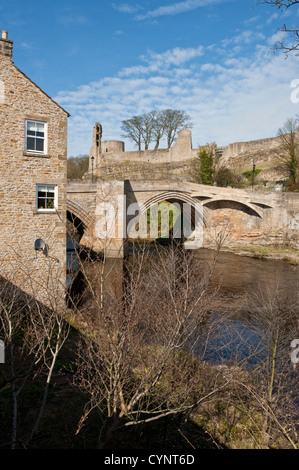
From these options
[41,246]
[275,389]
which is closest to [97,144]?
[41,246]

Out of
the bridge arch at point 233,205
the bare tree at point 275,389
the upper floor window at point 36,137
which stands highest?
the upper floor window at point 36,137

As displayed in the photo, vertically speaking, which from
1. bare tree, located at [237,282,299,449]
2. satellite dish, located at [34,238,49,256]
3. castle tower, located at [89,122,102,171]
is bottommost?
bare tree, located at [237,282,299,449]

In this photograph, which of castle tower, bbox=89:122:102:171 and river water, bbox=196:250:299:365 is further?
castle tower, bbox=89:122:102:171

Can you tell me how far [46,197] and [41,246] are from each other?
1.65m

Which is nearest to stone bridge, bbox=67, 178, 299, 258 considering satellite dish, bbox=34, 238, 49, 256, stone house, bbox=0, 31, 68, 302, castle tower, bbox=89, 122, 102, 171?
satellite dish, bbox=34, 238, 49, 256

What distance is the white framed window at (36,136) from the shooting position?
10.6m

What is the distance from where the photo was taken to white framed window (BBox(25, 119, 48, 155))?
10.6 m

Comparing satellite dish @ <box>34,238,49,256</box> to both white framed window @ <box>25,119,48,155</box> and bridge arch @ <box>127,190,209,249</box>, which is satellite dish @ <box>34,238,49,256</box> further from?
bridge arch @ <box>127,190,209,249</box>

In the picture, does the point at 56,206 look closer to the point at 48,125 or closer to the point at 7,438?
the point at 48,125

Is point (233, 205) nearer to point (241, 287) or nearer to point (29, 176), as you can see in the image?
point (241, 287)

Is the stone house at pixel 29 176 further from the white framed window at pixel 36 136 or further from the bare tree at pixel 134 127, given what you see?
the bare tree at pixel 134 127

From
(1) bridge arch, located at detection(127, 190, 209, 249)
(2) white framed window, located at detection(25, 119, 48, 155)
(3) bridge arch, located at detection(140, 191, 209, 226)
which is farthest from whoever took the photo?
(1) bridge arch, located at detection(127, 190, 209, 249)

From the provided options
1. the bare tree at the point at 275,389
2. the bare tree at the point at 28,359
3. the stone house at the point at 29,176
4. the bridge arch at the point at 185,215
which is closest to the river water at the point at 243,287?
the bare tree at the point at 275,389
